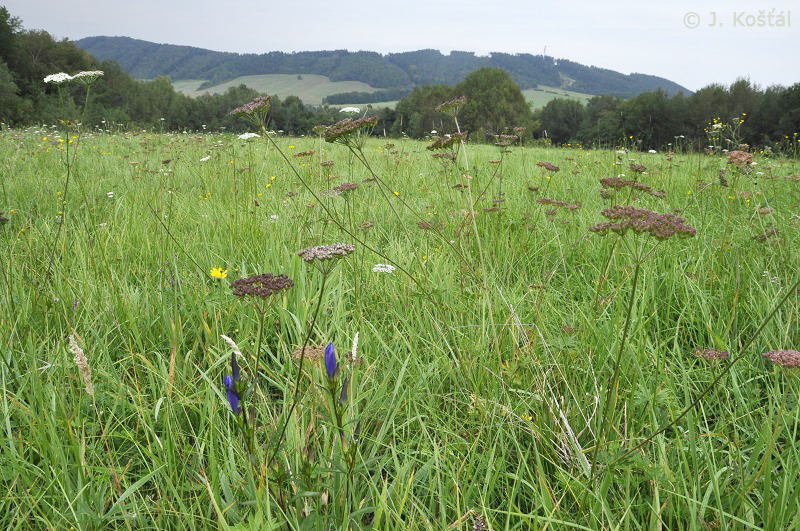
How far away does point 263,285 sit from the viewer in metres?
1.23

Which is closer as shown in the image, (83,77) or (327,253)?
(327,253)

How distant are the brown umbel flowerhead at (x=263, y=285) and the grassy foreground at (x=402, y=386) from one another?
0.22 meters

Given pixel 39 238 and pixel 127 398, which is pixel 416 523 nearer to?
pixel 127 398

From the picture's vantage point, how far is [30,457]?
53.9 inches

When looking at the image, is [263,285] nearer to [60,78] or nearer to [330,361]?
[330,361]

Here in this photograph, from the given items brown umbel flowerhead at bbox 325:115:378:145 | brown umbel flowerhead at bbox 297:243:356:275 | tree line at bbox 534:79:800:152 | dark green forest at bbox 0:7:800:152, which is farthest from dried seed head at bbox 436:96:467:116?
tree line at bbox 534:79:800:152

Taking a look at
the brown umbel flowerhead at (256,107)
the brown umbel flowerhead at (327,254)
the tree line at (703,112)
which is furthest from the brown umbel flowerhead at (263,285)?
the tree line at (703,112)

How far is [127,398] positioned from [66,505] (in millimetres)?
513

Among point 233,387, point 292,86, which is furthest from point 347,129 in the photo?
point 292,86

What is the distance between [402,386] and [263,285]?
2.60 ft

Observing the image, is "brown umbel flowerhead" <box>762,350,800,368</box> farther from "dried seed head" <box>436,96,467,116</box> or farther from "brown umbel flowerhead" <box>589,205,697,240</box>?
"dried seed head" <box>436,96,467,116</box>

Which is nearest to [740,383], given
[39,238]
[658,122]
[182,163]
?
[39,238]

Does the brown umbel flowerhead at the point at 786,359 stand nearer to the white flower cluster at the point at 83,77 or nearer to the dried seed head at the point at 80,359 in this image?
the dried seed head at the point at 80,359

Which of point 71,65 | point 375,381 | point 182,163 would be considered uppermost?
point 71,65
